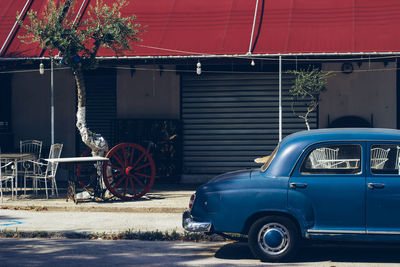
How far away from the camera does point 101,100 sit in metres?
17.1

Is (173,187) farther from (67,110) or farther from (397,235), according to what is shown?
(397,235)


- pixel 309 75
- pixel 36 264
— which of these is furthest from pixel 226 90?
pixel 36 264

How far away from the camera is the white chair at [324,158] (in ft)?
26.6

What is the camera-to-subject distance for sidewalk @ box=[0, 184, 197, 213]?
12383mm

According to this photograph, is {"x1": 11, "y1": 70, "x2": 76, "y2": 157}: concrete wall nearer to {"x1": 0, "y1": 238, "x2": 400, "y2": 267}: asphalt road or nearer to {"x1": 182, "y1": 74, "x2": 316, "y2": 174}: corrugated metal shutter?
{"x1": 182, "y1": 74, "x2": 316, "y2": 174}: corrugated metal shutter

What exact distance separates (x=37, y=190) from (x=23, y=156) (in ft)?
6.27

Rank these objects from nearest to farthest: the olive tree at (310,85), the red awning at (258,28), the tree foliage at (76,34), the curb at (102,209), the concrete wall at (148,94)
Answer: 1. the curb at (102,209)
2. the tree foliage at (76,34)
3. the red awning at (258,28)
4. the olive tree at (310,85)
5. the concrete wall at (148,94)

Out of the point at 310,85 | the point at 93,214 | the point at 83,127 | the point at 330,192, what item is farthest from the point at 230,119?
the point at 330,192

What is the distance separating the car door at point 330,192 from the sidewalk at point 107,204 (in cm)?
463

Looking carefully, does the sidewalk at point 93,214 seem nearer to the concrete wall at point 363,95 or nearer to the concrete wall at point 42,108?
the concrete wall at point 42,108

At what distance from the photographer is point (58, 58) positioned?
45.4 ft

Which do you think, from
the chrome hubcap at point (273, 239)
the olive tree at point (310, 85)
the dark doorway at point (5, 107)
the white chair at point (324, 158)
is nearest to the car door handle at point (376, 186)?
the white chair at point (324, 158)

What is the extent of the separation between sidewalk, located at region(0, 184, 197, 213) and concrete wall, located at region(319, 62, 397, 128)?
4342mm

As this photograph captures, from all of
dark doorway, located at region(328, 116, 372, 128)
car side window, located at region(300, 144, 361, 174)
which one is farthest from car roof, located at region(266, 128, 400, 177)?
dark doorway, located at region(328, 116, 372, 128)
